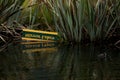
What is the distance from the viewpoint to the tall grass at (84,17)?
9.30 meters

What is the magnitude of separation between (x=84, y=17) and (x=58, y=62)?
2.19 meters

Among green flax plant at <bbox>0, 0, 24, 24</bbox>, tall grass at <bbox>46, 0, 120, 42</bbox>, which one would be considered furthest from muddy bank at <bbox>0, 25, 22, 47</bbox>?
tall grass at <bbox>46, 0, 120, 42</bbox>

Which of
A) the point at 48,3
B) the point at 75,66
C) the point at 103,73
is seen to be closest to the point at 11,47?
the point at 48,3

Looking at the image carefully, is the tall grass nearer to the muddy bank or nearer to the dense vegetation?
the dense vegetation

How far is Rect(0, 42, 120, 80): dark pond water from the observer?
20.8ft

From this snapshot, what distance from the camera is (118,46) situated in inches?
370

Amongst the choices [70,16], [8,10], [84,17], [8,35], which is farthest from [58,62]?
[8,10]

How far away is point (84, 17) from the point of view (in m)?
9.44

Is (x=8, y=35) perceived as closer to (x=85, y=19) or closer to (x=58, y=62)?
(x=85, y=19)

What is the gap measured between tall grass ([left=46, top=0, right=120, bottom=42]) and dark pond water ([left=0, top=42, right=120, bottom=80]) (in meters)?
0.33

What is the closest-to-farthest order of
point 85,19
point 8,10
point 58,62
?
point 58,62, point 85,19, point 8,10

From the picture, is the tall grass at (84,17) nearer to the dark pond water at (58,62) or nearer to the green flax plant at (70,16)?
the green flax plant at (70,16)

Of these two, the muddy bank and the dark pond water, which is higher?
the muddy bank

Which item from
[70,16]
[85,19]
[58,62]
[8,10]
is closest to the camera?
[58,62]
